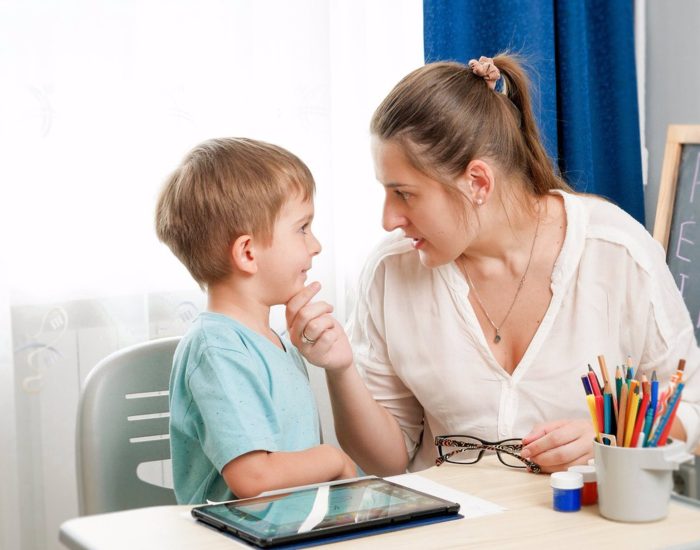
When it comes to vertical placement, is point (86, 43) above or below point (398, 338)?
above

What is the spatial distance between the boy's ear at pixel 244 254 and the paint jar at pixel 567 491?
20.4 inches

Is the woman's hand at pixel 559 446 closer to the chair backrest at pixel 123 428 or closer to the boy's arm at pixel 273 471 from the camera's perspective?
the boy's arm at pixel 273 471

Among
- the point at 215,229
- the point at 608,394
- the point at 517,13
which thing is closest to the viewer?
the point at 608,394

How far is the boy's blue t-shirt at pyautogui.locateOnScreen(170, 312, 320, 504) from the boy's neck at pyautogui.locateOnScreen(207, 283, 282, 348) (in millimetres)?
33

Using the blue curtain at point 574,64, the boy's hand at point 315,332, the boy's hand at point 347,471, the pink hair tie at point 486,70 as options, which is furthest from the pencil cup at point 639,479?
the blue curtain at point 574,64

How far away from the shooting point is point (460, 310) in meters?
1.60

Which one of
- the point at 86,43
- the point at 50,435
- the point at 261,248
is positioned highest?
the point at 86,43

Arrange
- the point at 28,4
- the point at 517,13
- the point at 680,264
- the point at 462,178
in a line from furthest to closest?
the point at 517,13 < the point at 680,264 < the point at 28,4 < the point at 462,178

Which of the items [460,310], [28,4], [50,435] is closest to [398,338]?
[460,310]

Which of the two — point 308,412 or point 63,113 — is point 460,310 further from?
point 63,113

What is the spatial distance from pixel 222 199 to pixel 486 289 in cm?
50

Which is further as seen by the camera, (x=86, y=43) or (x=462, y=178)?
(x=86, y=43)

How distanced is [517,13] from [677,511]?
1.56 metres

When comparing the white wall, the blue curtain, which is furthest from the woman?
the white wall
